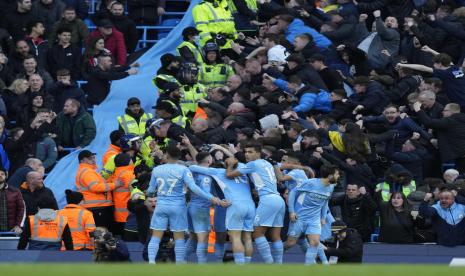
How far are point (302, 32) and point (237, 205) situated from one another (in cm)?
656

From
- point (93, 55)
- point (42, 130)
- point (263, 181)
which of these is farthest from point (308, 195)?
point (93, 55)

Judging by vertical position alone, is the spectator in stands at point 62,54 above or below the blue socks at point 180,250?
above

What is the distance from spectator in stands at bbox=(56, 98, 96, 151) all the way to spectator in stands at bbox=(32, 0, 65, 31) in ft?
11.7

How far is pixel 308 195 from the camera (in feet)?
78.4

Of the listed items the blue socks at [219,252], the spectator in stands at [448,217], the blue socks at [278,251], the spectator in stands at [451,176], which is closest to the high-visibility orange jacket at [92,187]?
the blue socks at [219,252]

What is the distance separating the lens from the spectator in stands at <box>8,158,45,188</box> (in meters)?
26.4

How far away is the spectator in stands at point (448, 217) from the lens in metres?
24.1

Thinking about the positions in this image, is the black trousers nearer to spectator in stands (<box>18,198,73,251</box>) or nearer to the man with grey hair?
spectator in stands (<box>18,198,73,251</box>)

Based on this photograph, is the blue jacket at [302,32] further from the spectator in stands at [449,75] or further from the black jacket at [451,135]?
the black jacket at [451,135]

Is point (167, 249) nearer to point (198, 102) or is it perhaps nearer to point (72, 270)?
→ point (198, 102)

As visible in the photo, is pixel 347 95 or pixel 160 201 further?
pixel 347 95

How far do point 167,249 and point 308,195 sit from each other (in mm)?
2101

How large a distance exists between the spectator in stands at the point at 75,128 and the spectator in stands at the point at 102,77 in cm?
167

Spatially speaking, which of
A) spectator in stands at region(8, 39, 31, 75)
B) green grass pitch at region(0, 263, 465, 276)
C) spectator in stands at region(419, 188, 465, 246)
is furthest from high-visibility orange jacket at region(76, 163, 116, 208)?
green grass pitch at region(0, 263, 465, 276)
